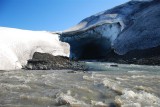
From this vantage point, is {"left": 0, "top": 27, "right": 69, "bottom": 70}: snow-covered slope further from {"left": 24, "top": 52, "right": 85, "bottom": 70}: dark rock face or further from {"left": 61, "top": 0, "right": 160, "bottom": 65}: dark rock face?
{"left": 61, "top": 0, "right": 160, "bottom": 65}: dark rock face

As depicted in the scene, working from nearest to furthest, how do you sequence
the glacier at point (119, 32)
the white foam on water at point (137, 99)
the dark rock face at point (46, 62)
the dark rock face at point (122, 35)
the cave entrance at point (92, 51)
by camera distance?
1. the white foam on water at point (137, 99)
2. the dark rock face at point (46, 62)
3. the dark rock face at point (122, 35)
4. the glacier at point (119, 32)
5. the cave entrance at point (92, 51)

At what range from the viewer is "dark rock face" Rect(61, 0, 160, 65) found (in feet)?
124

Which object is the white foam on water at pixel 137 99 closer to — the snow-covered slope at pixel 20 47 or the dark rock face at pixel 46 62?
the snow-covered slope at pixel 20 47

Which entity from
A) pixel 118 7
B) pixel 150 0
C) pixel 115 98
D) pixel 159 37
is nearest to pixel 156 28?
pixel 159 37

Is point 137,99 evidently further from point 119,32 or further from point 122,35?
point 119,32

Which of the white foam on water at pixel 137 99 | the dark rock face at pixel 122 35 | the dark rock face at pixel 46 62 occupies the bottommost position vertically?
the white foam on water at pixel 137 99

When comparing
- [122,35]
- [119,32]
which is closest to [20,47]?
[122,35]

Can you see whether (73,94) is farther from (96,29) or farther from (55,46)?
(96,29)

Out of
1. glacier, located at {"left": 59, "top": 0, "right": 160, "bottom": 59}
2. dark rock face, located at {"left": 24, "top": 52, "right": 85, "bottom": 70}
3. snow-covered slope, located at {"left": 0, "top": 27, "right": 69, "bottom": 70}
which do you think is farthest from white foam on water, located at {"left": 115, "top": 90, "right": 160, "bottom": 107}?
glacier, located at {"left": 59, "top": 0, "right": 160, "bottom": 59}

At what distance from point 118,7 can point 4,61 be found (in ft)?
126

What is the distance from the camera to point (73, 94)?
30.7 ft

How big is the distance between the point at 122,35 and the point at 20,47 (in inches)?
1024

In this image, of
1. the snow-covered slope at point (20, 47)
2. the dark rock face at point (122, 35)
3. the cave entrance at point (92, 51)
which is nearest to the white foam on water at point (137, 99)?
the snow-covered slope at point (20, 47)

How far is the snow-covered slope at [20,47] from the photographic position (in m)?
17.8
